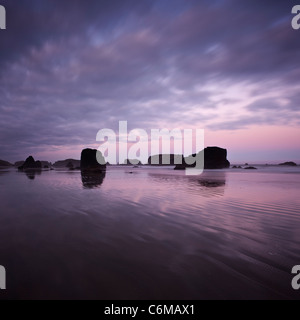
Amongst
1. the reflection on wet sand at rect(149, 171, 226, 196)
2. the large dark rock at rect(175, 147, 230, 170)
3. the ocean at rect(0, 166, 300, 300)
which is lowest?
the reflection on wet sand at rect(149, 171, 226, 196)

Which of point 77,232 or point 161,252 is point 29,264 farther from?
point 161,252

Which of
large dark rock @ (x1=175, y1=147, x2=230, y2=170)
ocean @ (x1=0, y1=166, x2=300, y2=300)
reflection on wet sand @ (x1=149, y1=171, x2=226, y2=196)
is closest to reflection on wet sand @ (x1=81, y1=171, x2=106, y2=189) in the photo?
reflection on wet sand @ (x1=149, y1=171, x2=226, y2=196)

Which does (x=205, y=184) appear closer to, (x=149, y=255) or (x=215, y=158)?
(x=149, y=255)

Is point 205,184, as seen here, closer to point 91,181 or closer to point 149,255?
point 91,181

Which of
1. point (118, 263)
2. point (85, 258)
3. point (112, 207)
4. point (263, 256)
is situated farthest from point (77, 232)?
point (263, 256)

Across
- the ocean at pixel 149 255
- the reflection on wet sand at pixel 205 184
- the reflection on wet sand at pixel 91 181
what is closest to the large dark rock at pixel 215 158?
the reflection on wet sand at pixel 205 184

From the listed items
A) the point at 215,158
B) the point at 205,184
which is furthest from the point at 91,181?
the point at 215,158

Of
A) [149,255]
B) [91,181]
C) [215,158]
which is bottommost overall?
[91,181]

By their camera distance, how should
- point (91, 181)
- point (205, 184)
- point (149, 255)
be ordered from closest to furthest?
1. point (149, 255)
2. point (205, 184)
3. point (91, 181)

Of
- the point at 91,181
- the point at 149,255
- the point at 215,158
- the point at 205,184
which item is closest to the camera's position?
the point at 149,255

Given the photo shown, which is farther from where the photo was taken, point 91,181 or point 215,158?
point 215,158

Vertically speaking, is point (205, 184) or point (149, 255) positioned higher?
point (149, 255)

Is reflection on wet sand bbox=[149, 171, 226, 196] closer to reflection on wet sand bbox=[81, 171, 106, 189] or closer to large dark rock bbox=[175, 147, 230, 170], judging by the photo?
reflection on wet sand bbox=[81, 171, 106, 189]

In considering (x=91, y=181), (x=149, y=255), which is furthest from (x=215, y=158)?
(x=149, y=255)
